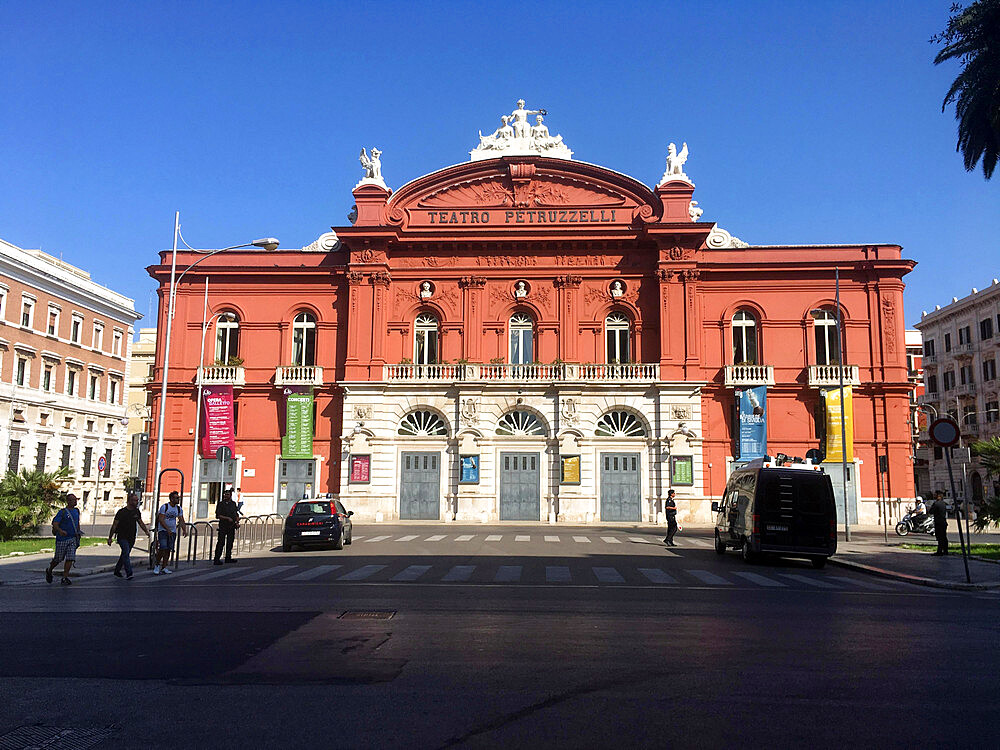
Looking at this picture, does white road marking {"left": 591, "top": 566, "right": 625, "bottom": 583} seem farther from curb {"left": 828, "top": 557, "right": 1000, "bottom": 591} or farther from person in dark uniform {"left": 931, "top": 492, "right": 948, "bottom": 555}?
person in dark uniform {"left": 931, "top": 492, "right": 948, "bottom": 555}

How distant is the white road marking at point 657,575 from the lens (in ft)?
52.0

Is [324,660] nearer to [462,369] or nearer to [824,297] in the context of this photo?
[462,369]

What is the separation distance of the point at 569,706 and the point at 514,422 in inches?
1309

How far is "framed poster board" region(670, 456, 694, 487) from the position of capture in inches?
1500

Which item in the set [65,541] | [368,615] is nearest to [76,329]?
[65,541]

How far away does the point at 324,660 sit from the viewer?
7977 mm

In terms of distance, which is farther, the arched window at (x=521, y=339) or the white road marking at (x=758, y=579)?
the arched window at (x=521, y=339)

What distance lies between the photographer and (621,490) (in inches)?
1516

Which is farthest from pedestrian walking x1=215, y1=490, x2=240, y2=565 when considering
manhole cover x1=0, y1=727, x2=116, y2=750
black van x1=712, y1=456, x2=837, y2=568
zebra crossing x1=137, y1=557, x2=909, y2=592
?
manhole cover x1=0, y1=727, x2=116, y2=750

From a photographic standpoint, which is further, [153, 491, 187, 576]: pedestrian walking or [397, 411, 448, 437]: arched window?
[397, 411, 448, 437]: arched window

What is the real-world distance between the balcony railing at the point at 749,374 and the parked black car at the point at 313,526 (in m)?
22.5

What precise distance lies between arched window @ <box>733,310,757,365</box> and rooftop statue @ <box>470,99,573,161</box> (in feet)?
39.5

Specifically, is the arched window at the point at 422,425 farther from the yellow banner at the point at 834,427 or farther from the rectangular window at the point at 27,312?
the rectangular window at the point at 27,312

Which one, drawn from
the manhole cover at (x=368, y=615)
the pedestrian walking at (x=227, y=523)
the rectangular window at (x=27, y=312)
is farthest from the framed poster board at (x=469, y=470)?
the rectangular window at (x=27, y=312)
